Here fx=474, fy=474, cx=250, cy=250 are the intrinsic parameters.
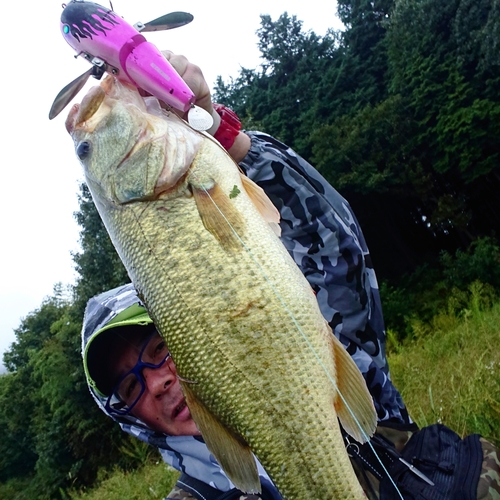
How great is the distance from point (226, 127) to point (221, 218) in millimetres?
991

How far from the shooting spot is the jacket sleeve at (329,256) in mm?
2586

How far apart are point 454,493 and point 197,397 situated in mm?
1276

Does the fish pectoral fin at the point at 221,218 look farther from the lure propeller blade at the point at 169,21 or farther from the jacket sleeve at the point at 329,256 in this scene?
the jacket sleeve at the point at 329,256

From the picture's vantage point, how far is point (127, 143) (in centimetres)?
204

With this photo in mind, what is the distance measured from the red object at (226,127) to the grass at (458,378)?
258 centimetres

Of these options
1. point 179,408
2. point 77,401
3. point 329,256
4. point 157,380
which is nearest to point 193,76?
point 329,256

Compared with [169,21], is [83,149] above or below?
below

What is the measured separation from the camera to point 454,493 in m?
2.12

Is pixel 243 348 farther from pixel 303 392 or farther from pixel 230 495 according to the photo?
pixel 230 495

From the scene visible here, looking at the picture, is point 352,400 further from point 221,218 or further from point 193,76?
point 193,76

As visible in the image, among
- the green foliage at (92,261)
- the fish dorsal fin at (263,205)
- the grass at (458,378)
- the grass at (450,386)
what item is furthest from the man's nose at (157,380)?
the green foliage at (92,261)

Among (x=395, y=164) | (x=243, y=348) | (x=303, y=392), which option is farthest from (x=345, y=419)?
(x=395, y=164)

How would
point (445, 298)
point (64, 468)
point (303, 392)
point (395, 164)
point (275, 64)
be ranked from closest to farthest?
point (303, 392)
point (445, 298)
point (395, 164)
point (64, 468)
point (275, 64)

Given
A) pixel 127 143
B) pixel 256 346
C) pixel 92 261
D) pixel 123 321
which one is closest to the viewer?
pixel 256 346
